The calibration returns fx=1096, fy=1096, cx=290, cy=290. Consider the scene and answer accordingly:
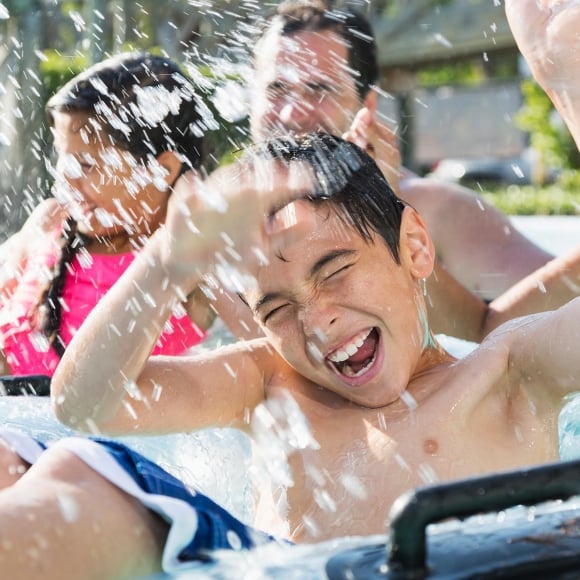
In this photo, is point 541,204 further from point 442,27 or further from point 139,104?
point 139,104

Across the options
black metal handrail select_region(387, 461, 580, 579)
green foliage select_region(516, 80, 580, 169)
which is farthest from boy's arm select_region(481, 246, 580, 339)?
green foliage select_region(516, 80, 580, 169)

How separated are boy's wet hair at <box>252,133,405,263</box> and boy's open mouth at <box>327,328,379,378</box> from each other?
19 centimetres

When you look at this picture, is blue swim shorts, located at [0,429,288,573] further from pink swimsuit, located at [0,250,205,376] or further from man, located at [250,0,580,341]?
pink swimsuit, located at [0,250,205,376]

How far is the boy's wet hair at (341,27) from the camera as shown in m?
3.63

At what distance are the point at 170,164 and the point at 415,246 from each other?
146cm

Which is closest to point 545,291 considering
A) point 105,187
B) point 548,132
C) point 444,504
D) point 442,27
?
point 105,187

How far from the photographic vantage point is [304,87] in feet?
11.3

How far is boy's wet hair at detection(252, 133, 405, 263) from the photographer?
219 centimetres

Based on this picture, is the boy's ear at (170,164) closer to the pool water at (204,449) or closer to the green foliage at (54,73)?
the pool water at (204,449)

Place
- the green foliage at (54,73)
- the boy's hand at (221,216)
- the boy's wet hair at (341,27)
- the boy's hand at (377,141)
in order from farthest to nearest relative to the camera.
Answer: the green foliage at (54,73) → the boy's wet hair at (341,27) → the boy's hand at (377,141) → the boy's hand at (221,216)

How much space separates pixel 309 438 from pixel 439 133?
18422 mm

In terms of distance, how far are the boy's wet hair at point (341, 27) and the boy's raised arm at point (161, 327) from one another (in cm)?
158

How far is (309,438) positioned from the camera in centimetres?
223

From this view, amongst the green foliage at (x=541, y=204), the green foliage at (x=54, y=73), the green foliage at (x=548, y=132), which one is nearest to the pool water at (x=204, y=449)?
the green foliage at (x=54, y=73)
